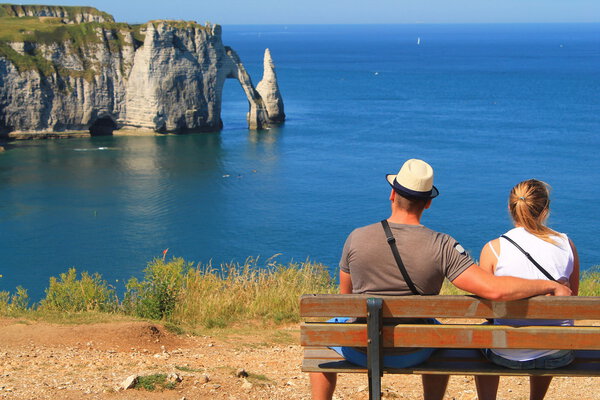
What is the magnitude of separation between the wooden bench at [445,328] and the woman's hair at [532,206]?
0.55m

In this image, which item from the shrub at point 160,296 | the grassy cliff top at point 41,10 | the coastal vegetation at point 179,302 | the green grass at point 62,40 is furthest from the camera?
the grassy cliff top at point 41,10

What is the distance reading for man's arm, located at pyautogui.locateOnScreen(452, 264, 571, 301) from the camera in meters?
4.38

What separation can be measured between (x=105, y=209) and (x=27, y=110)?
26447mm

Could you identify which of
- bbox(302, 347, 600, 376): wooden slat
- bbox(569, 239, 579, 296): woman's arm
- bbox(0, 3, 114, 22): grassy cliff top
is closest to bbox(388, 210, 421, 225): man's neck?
bbox(302, 347, 600, 376): wooden slat

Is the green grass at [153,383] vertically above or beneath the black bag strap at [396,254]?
beneath

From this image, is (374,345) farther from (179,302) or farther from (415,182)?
(179,302)

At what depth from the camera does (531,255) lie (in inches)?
187

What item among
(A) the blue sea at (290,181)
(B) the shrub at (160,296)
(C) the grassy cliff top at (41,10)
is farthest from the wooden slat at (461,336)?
(C) the grassy cliff top at (41,10)

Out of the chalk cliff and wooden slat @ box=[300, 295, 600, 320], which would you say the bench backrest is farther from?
the chalk cliff

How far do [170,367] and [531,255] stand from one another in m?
3.54

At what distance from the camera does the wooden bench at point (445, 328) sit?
4395 mm

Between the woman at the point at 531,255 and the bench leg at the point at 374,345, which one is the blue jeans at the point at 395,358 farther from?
the woman at the point at 531,255

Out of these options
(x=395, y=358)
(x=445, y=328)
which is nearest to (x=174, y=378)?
(x=395, y=358)

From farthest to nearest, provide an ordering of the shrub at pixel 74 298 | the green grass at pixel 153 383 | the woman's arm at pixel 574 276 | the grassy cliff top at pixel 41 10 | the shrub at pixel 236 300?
the grassy cliff top at pixel 41 10 < the shrub at pixel 74 298 < the shrub at pixel 236 300 < the green grass at pixel 153 383 < the woman's arm at pixel 574 276
